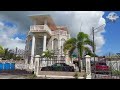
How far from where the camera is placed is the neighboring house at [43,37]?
20.1m

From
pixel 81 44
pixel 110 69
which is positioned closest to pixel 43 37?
pixel 81 44

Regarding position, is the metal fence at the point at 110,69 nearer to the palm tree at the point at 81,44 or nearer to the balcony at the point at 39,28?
the palm tree at the point at 81,44

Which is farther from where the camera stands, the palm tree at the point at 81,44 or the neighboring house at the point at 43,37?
the neighboring house at the point at 43,37

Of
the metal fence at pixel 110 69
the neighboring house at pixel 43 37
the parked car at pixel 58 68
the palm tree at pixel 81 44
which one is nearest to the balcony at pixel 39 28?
the neighboring house at pixel 43 37

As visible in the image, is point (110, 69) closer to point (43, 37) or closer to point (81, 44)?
point (81, 44)

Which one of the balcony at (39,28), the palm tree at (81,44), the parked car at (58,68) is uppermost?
the balcony at (39,28)

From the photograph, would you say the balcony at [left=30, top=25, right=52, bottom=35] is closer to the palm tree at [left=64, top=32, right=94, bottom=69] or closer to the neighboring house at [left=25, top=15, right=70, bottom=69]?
the neighboring house at [left=25, top=15, right=70, bottom=69]
